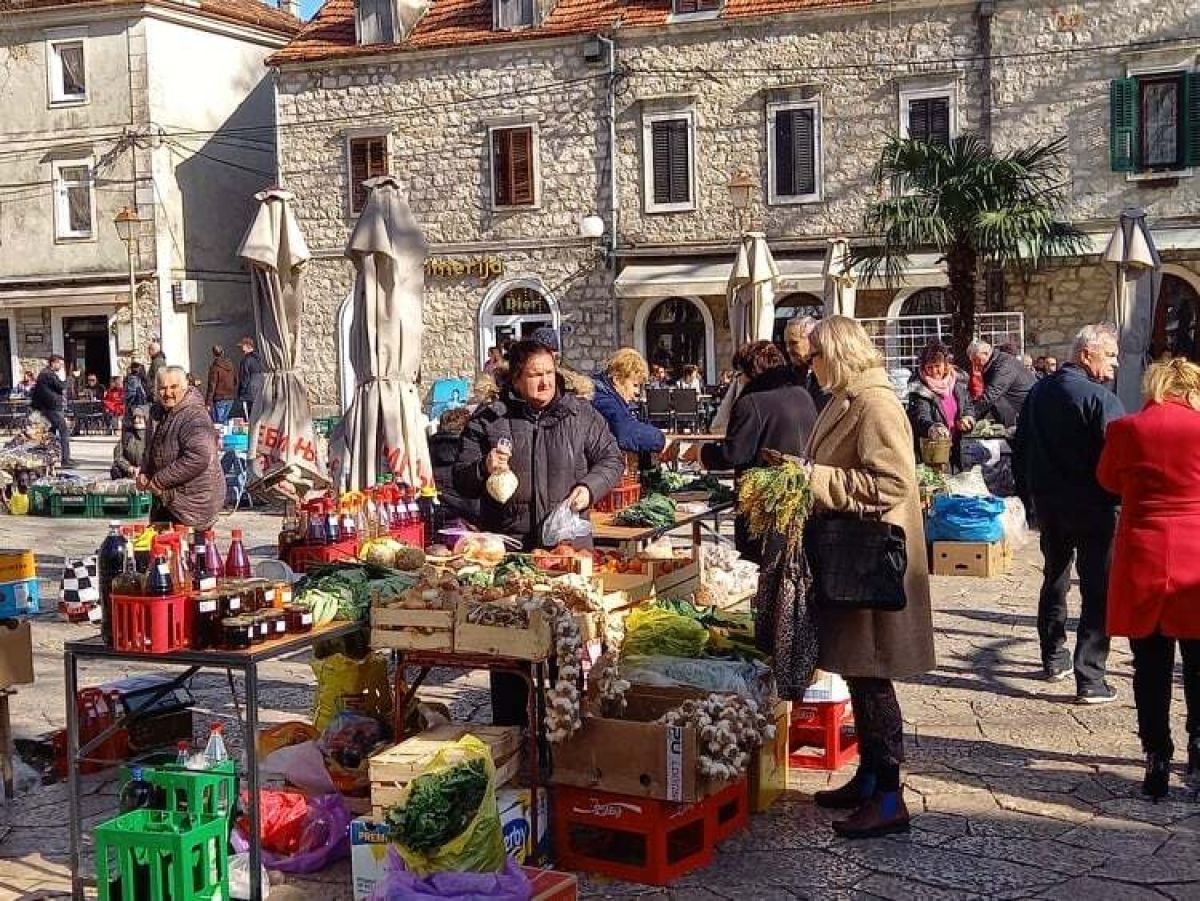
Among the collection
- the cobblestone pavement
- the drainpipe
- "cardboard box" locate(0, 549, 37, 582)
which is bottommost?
the cobblestone pavement

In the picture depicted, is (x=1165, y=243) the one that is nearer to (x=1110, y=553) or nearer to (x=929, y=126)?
(x=929, y=126)

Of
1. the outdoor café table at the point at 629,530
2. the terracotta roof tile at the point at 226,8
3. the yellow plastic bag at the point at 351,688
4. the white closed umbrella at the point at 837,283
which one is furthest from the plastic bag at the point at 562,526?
the terracotta roof tile at the point at 226,8

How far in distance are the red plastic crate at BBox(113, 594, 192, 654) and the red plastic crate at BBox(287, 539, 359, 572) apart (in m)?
2.19

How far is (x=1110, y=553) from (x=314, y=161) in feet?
77.4

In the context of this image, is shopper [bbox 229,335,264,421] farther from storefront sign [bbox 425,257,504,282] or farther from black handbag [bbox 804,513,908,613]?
black handbag [bbox 804,513,908,613]

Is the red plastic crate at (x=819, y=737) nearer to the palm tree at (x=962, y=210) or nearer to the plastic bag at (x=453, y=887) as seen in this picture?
the plastic bag at (x=453, y=887)

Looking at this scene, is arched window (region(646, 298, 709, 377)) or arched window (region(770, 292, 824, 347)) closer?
arched window (region(770, 292, 824, 347))

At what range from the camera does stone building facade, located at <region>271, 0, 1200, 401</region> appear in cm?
2339

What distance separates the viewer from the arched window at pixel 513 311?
2681cm

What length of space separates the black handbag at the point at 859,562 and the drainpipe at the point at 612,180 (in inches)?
833

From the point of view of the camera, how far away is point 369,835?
459 cm

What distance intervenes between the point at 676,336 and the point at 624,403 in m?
17.3

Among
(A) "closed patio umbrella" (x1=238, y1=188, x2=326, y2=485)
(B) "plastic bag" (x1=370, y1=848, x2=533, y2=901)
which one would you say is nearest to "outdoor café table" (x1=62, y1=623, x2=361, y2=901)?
(B) "plastic bag" (x1=370, y1=848, x2=533, y2=901)

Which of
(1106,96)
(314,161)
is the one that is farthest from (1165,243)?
(314,161)
